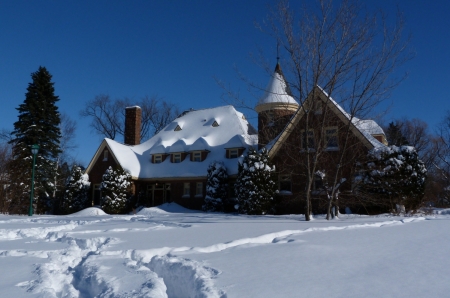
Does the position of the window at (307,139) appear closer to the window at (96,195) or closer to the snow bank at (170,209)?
the snow bank at (170,209)

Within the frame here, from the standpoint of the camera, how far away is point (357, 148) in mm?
18969

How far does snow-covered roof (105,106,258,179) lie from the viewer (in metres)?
26.8

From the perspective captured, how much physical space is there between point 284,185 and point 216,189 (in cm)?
400

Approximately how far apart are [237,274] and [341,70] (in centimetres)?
1020

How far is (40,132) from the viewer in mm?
30250

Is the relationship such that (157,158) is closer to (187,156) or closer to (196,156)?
(187,156)

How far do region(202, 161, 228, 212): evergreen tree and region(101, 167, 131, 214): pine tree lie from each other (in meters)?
5.72

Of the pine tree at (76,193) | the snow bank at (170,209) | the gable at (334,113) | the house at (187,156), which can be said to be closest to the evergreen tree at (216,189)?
the house at (187,156)

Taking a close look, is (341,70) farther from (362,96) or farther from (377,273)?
(377,273)

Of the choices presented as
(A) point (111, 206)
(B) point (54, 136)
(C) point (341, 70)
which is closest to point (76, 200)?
(A) point (111, 206)

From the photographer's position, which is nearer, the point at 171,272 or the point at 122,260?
the point at 171,272

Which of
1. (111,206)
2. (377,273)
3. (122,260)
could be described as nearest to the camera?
(377,273)

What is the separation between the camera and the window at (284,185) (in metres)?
22.8

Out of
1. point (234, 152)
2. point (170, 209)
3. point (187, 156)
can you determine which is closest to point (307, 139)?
point (234, 152)
